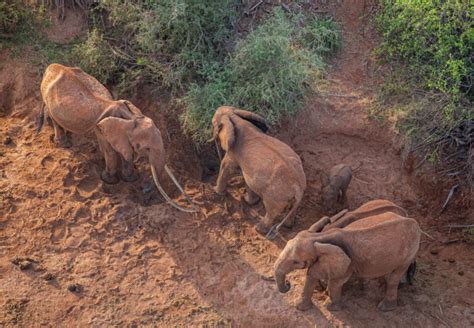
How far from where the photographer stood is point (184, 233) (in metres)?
7.33

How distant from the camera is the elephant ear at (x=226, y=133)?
23.9 feet

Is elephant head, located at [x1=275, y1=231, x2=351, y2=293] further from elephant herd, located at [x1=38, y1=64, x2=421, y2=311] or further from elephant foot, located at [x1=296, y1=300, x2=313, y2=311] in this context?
elephant foot, located at [x1=296, y1=300, x2=313, y2=311]

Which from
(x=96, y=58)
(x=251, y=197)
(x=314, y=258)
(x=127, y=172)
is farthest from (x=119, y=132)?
(x=314, y=258)

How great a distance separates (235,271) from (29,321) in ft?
7.47

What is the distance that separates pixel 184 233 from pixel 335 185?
77.9 inches

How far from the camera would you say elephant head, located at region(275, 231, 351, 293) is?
6117 millimetres

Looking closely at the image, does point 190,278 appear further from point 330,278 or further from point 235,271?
point 330,278

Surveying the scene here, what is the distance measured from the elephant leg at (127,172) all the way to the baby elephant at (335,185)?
250 centimetres

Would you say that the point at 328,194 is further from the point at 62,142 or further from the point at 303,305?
the point at 62,142

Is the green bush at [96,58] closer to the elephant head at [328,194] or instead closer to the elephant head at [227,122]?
the elephant head at [227,122]

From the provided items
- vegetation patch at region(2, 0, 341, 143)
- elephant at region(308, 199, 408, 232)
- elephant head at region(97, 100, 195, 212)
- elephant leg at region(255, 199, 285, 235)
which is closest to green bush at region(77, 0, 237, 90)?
vegetation patch at region(2, 0, 341, 143)

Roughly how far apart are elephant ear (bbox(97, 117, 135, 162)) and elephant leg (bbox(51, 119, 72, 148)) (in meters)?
1.20

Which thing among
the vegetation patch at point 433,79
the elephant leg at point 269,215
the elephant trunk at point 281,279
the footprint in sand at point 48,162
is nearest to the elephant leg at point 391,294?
the elephant trunk at point 281,279

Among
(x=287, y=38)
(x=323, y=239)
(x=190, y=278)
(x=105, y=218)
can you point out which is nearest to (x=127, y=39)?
(x=287, y=38)
